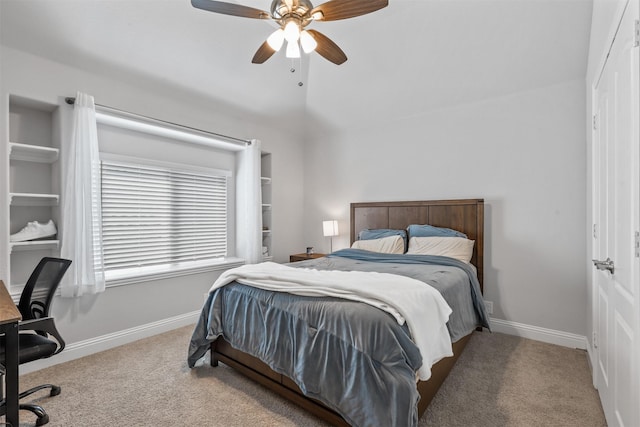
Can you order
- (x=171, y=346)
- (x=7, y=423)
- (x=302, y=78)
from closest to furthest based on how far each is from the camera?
(x=7, y=423)
(x=171, y=346)
(x=302, y=78)

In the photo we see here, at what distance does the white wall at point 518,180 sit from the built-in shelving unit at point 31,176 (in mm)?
3487

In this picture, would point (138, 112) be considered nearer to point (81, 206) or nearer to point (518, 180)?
point (81, 206)

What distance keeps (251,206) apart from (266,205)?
388 millimetres

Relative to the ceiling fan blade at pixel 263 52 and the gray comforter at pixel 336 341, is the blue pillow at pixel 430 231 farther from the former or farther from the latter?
the ceiling fan blade at pixel 263 52

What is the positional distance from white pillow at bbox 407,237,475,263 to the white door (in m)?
1.15

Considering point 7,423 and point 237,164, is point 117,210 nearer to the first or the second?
point 237,164

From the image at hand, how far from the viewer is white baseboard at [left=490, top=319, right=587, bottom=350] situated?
2881 millimetres

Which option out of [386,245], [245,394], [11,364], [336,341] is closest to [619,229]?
[336,341]

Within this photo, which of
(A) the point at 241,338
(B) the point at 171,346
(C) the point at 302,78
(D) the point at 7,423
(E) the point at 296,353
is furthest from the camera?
(C) the point at 302,78

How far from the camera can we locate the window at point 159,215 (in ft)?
10.6

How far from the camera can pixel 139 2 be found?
2.51 metres

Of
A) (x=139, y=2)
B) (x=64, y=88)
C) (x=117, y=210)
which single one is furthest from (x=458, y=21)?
(x=117, y=210)

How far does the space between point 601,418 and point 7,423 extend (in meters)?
3.18

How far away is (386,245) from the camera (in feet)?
11.9
